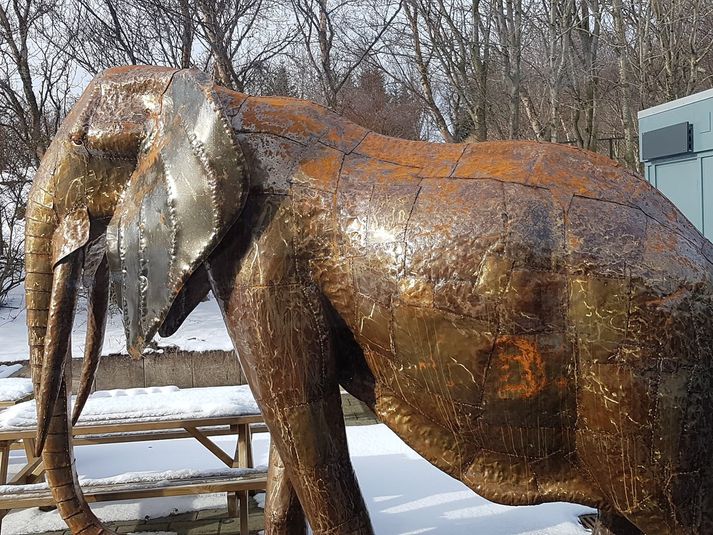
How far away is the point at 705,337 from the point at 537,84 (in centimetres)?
1180

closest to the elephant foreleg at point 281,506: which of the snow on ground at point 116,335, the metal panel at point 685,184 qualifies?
the snow on ground at point 116,335

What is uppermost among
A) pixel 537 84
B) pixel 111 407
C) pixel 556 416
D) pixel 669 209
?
pixel 537 84

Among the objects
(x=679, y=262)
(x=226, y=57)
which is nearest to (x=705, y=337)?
(x=679, y=262)

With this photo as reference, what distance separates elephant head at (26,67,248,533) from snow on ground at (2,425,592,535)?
204 cm

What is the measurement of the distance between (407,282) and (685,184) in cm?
704

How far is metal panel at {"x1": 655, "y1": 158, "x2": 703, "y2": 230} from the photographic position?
7.18m

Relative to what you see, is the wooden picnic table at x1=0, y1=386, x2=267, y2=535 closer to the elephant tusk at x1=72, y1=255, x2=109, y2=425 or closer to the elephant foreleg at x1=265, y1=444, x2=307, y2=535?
the elephant foreleg at x1=265, y1=444, x2=307, y2=535

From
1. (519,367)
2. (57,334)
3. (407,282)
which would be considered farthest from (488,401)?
(57,334)

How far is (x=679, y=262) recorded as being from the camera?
1.35 metres

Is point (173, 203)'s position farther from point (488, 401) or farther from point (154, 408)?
point (154, 408)

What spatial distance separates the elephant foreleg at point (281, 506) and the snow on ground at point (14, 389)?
325 cm

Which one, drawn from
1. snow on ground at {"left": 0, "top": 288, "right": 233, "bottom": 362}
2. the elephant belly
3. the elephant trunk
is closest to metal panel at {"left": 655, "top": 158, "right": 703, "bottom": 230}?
snow on ground at {"left": 0, "top": 288, "right": 233, "bottom": 362}

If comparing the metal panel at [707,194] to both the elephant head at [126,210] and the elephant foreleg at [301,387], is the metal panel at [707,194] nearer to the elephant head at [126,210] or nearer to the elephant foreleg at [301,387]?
the elephant foreleg at [301,387]

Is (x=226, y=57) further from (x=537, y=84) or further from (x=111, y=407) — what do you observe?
(x=537, y=84)
